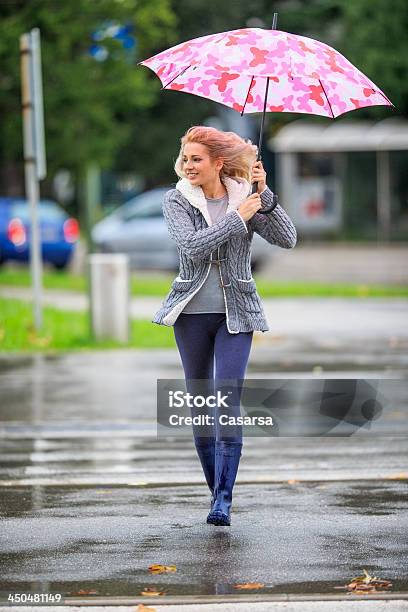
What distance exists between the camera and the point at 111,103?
83.0 feet

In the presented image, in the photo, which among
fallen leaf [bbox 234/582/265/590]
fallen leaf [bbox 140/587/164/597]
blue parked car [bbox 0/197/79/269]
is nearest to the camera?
fallen leaf [bbox 140/587/164/597]

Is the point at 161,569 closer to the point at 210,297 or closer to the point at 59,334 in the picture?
the point at 210,297

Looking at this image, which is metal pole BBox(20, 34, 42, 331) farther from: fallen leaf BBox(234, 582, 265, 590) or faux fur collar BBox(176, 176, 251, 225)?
fallen leaf BBox(234, 582, 265, 590)

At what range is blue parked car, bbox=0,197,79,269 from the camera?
2667 cm

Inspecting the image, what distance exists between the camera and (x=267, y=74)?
6.50 metres

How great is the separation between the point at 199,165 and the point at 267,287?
16.0m

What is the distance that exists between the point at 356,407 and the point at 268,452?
114 cm

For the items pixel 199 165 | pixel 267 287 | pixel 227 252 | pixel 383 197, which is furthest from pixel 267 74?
pixel 383 197

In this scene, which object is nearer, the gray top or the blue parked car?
the gray top

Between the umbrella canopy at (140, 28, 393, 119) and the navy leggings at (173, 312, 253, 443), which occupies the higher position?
the umbrella canopy at (140, 28, 393, 119)

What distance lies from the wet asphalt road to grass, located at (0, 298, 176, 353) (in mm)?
2695

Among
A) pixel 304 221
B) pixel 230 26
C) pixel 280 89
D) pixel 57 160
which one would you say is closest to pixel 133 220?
pixel 57 160

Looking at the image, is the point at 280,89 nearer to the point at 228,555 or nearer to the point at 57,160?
the point at 228,555

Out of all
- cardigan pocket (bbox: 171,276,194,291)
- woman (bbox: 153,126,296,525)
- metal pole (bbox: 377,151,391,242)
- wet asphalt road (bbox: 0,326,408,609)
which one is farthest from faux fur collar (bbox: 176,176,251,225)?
metal pole (bbox: 377,151,391,242)
